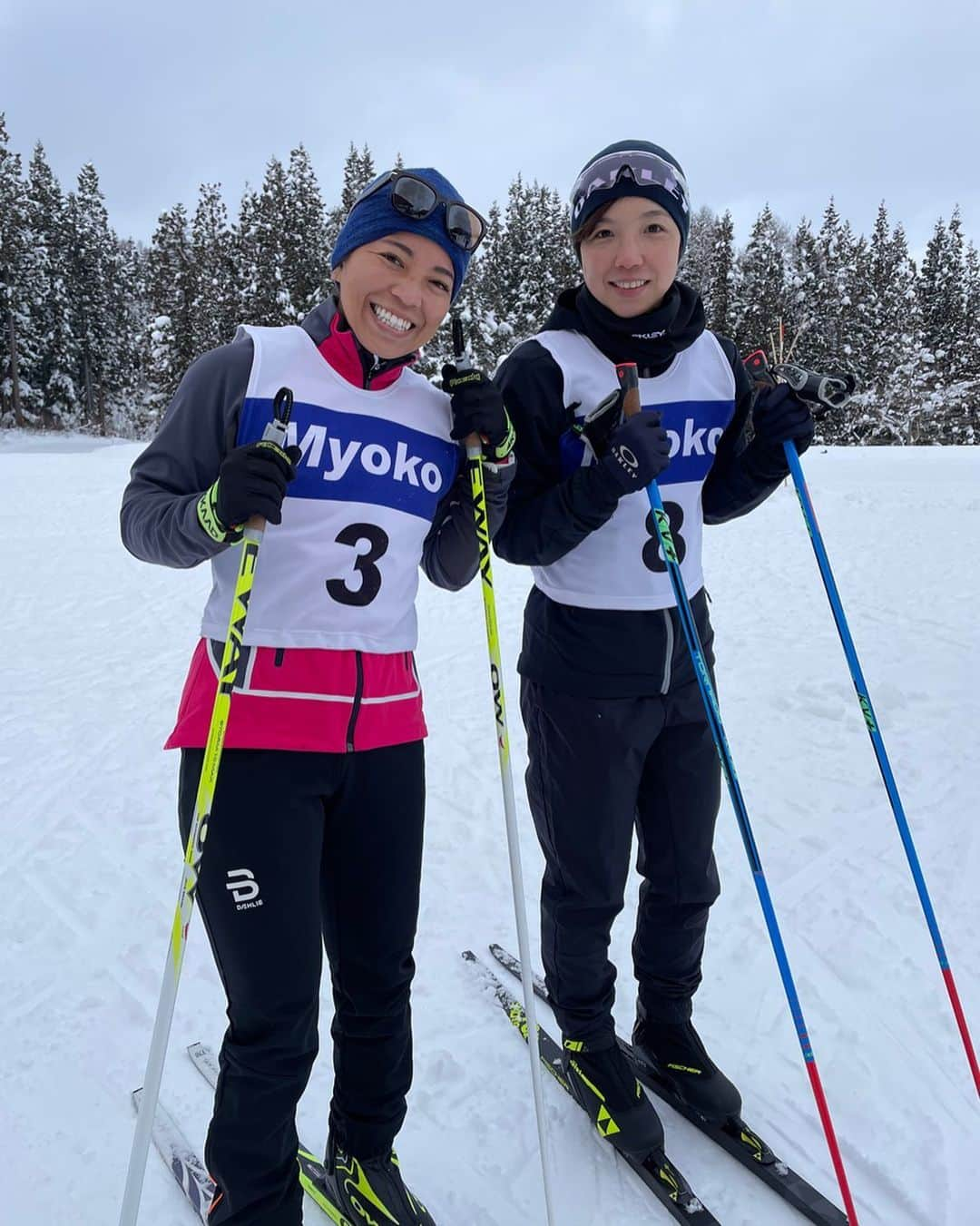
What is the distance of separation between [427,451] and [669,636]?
86 cm

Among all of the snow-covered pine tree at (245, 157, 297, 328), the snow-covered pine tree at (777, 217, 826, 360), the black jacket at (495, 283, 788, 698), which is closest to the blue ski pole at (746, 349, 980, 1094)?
the black jacket at (495, 283, 788, 698)

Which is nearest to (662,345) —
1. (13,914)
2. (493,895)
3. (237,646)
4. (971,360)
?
(237,646)

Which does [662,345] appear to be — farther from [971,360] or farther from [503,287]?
[971,360]

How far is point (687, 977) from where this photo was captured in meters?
2.56

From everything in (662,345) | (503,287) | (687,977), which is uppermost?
(503,287)

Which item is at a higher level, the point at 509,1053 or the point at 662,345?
the point at 662,345

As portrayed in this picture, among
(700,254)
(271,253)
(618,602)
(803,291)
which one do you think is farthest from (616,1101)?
(700,254)

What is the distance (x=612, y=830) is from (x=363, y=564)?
1056 millimetres

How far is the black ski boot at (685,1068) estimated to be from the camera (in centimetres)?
244

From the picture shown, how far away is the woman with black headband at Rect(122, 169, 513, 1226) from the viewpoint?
1.76 metres

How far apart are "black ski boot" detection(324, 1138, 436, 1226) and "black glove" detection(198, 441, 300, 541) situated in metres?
1.62

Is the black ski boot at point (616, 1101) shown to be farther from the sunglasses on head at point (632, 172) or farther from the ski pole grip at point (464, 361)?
the sunglasses on head at point (632, 172)

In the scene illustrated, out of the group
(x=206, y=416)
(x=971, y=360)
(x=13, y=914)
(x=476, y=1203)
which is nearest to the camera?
(x=206, y=416)

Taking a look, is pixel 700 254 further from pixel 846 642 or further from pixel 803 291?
pixel 846 642
